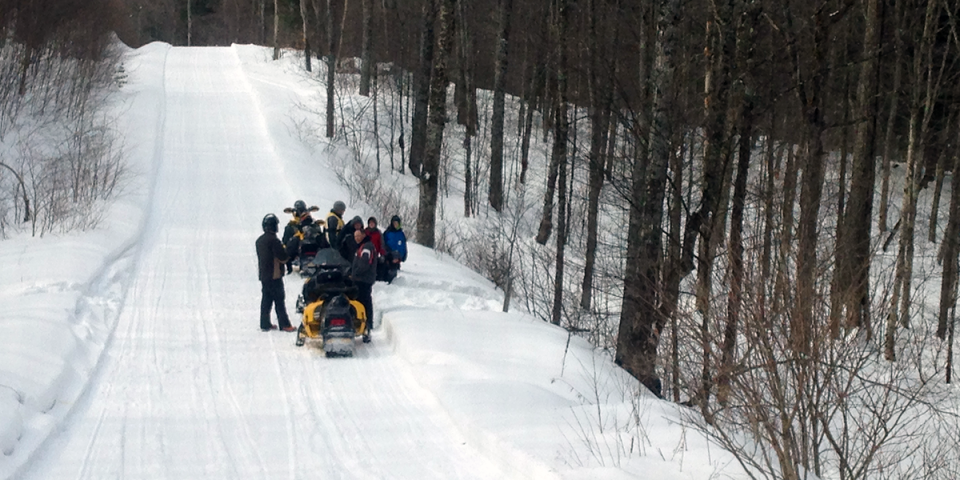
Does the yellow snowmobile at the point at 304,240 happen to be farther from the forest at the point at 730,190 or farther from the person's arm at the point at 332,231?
the forest at the point at 730,190

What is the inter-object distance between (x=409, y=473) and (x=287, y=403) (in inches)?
94.5

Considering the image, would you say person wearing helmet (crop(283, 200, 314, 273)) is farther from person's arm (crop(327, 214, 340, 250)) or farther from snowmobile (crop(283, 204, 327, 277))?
person's arm (crop(327, 214, 340, 250))

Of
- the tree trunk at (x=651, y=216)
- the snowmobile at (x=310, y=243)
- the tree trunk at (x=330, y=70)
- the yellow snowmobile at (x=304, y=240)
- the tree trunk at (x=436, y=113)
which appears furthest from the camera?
the tree trunk at (x=330, y=70)

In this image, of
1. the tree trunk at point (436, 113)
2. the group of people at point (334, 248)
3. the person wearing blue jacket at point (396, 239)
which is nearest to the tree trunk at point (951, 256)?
the tree trunk at point (436, 113)

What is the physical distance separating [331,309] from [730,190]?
1659 cm

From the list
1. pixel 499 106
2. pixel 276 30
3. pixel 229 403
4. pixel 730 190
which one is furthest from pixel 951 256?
pixel 276 30

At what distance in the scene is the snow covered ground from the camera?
720cm

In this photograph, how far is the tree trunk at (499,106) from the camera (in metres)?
27.8

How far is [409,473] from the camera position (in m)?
7.18

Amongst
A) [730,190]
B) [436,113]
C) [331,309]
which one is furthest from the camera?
[730,190]

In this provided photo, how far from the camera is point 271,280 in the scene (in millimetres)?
12547

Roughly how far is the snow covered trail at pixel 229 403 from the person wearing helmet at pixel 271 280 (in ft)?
1.00

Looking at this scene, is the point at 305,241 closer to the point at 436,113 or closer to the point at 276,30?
the point at 436,113

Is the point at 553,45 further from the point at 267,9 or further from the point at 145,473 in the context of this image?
the point at 267,9
